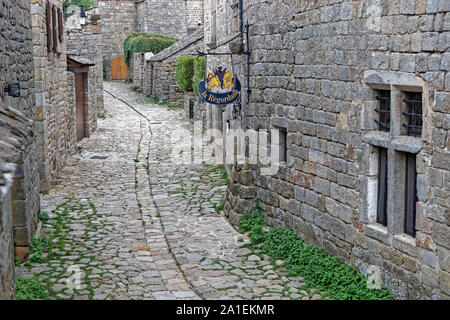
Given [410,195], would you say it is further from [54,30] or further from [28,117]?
[54,30]

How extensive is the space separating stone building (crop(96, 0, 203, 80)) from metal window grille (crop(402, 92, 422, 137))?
2964 cm

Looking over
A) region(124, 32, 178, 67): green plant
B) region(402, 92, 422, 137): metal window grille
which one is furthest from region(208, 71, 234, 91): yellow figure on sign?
region(124, 32, 178, 67): green plant

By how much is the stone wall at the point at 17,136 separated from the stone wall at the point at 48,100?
138cm

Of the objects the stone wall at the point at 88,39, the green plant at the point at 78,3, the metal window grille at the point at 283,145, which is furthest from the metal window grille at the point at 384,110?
the green plant at the point at 78,3

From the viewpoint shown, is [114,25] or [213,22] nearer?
[213,22]

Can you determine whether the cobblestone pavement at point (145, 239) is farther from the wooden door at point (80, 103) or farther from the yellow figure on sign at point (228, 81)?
the wooden door at point (80, 103)

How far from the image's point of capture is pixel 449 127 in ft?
17.5

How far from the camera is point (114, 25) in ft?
116

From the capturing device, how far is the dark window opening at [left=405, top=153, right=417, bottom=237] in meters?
6.04

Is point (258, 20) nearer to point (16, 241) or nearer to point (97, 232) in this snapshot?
point (97, 232)

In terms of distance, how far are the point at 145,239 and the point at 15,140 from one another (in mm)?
3447

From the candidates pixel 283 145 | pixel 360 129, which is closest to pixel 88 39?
pixel 283 145

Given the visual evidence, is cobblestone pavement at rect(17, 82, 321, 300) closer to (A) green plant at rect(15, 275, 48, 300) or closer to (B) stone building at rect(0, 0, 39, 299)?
(A) green plant at rect(15, 275, 48, 300)

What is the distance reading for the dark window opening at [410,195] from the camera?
19.8ft
